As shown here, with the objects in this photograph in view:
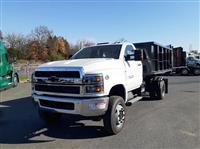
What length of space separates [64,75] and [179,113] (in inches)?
166

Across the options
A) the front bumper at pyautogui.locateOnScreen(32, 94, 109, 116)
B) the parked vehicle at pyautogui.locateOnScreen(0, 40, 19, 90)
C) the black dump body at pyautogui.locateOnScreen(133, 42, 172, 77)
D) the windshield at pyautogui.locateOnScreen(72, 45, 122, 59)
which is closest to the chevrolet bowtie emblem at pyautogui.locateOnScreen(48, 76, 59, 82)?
the front bumper at pyautogui.locateOnScreen(32, 94, 109, 116)

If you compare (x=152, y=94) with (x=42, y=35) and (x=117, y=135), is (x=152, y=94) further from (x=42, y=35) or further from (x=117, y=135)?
(x=42, y=35)

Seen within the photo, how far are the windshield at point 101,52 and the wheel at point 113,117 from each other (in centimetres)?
153

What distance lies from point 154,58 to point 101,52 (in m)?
4.58

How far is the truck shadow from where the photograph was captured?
6.51 meters

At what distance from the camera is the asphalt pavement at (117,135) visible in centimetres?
595

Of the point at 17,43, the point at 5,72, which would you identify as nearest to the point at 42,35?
the point at 17,43

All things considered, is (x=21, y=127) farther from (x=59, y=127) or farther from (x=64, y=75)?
(x=64, y=75)

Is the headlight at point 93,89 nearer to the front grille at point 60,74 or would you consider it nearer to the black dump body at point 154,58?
the front grille at point 60,74

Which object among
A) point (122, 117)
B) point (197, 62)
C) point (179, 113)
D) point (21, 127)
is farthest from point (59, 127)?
point (197, 62)

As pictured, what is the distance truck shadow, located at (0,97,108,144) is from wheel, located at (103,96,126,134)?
0.27 meters

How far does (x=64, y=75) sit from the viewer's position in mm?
6277

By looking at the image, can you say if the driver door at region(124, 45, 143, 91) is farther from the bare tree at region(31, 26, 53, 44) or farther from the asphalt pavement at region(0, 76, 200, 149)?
the bare tree at region(31, 26, 53, 44)

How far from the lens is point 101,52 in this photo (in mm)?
8133
